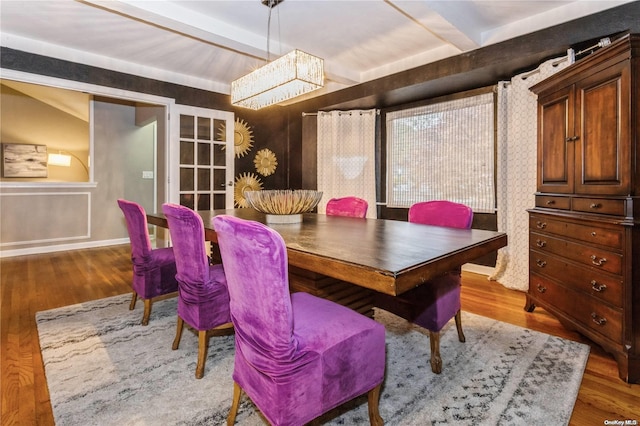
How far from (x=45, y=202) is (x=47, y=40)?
8.52 ft

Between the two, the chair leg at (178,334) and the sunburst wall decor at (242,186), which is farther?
the sunburst wall decor at (242,186)

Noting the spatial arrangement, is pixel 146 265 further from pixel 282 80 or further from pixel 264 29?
pixel 264 29

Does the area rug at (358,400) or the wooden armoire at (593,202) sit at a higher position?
the wooden armoire at (593,202)

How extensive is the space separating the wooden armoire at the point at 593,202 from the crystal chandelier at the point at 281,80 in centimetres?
176

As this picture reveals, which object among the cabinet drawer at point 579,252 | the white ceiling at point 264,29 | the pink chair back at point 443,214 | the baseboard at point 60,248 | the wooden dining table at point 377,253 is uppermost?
the white ceiling at point 264,29

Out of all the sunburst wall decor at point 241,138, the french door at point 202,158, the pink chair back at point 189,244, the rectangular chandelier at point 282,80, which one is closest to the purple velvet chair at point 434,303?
the pink chair back at point 189,244

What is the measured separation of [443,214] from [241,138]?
3.88 m

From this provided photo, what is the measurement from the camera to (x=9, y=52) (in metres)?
3.38

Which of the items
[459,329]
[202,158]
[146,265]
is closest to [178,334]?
[146,265]

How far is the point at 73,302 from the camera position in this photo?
2.91 meters

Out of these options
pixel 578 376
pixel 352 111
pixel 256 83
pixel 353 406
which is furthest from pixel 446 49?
pixel 353 406

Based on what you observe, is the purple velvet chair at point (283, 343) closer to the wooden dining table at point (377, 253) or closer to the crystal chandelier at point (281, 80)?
the wooden dining table at point (377, 253)

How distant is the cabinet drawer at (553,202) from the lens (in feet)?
7.63


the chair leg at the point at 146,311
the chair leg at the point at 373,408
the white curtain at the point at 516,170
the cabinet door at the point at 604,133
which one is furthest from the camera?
the white curtain at the point at 516,170
